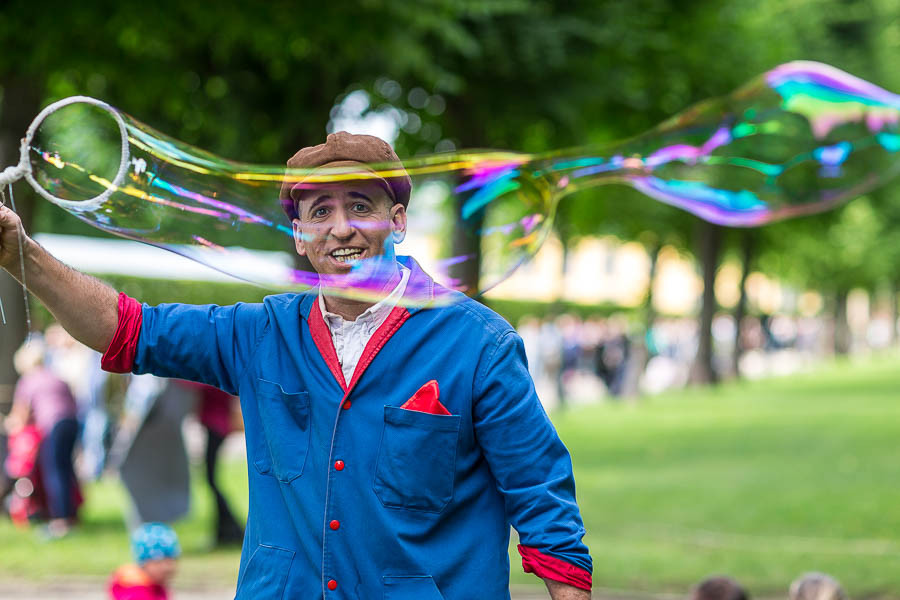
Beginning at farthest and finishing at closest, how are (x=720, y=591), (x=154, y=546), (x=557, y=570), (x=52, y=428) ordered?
(x=52, y=428)
(x=154, y=546)
(x=720, y=591)
(x=557, y=570)

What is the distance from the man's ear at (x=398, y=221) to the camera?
8.98 feet

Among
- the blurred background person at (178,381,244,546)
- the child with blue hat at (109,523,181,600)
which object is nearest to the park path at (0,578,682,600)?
the blurred background person at (178,381,244,546)

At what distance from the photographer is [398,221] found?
276cm

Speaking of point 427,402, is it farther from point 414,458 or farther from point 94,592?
point 94,592

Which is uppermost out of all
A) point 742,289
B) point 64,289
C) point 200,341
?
point 742,289

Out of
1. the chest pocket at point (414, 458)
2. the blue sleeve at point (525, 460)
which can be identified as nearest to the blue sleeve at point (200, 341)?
the chest pocket at point (414, 458)

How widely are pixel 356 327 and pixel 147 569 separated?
2.96 m

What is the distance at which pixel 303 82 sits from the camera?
11.7 m

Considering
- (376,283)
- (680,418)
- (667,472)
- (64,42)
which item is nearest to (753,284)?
(680,418)

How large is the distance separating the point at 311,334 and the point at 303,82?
930cm

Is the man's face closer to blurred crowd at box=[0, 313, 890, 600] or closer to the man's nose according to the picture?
the man's nose

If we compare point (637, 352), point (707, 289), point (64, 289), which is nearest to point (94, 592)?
point (64, 289)

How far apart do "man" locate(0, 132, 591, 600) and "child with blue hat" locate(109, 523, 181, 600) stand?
8.83 feet

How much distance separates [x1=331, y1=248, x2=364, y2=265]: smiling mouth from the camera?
2.63m
